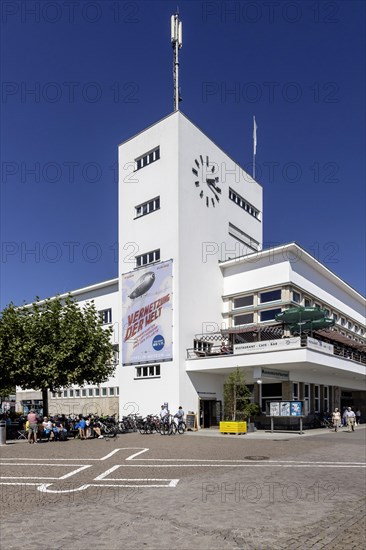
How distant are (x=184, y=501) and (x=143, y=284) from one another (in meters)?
28.1

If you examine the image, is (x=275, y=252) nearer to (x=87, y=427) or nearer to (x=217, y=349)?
(x=217, y=349)

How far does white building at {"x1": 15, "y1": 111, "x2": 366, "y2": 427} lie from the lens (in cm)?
3409

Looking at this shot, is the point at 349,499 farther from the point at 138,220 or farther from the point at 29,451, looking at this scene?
the point at 138,220

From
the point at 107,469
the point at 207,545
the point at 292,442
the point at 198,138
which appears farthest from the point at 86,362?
the point at 207,545

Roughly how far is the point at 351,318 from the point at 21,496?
4507cm

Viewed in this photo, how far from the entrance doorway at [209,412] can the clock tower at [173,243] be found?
0.96 meters

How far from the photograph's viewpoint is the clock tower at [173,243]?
34.7 meters

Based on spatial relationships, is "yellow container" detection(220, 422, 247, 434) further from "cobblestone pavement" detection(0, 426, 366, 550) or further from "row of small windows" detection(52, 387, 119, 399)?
"row of small windows" detection(52, 387, 119, 399)

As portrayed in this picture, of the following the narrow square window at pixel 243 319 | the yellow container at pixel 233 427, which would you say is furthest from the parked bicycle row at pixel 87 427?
the narrow square window at pixel 243 319

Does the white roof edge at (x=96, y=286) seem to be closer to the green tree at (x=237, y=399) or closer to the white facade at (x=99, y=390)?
the white facade at (x=99, y=390)

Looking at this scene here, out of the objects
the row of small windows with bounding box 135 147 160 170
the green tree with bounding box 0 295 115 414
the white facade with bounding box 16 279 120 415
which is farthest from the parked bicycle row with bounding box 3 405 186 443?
the row of small windows with bounding box 135 147 160 170

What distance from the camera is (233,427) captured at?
28516 mm

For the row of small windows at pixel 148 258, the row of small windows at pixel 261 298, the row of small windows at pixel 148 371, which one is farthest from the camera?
the row of small windows at pixel 148 258

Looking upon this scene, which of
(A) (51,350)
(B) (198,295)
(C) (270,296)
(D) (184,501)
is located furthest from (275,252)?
(D) (184,501)
